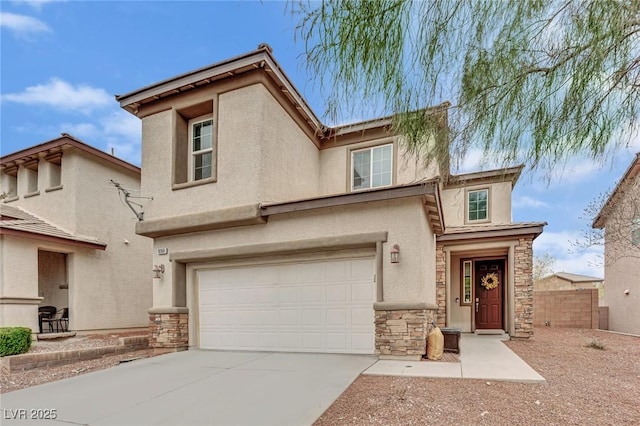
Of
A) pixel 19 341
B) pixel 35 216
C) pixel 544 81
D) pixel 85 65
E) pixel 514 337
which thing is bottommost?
pixel 514 337

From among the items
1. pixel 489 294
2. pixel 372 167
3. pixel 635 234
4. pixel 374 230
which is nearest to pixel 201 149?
pixel 372 167

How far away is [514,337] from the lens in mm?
11148

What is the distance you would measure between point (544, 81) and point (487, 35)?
0.71 m

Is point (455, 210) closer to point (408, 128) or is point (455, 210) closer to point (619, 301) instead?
point (619, 301)

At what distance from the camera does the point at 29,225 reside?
38.8 feet

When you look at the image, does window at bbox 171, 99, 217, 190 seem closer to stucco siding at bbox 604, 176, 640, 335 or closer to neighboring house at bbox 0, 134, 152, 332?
neighboring house at bbox 0, 134, 152, 332

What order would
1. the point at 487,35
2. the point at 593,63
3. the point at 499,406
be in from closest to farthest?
the point at 593,63 < the point at 487,35 < the point at 499,406

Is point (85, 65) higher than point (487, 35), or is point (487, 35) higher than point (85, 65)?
point (85, 65)

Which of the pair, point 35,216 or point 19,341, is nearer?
point 19,341

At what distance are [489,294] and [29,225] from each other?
15988mm

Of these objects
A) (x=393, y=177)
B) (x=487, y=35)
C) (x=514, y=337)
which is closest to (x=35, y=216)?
(x=393, y=177)

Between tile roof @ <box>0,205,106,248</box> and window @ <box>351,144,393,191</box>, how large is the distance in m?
9.41

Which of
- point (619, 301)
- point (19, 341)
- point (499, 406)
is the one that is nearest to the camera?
point (499, 406)

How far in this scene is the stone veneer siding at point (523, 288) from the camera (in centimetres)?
1110
